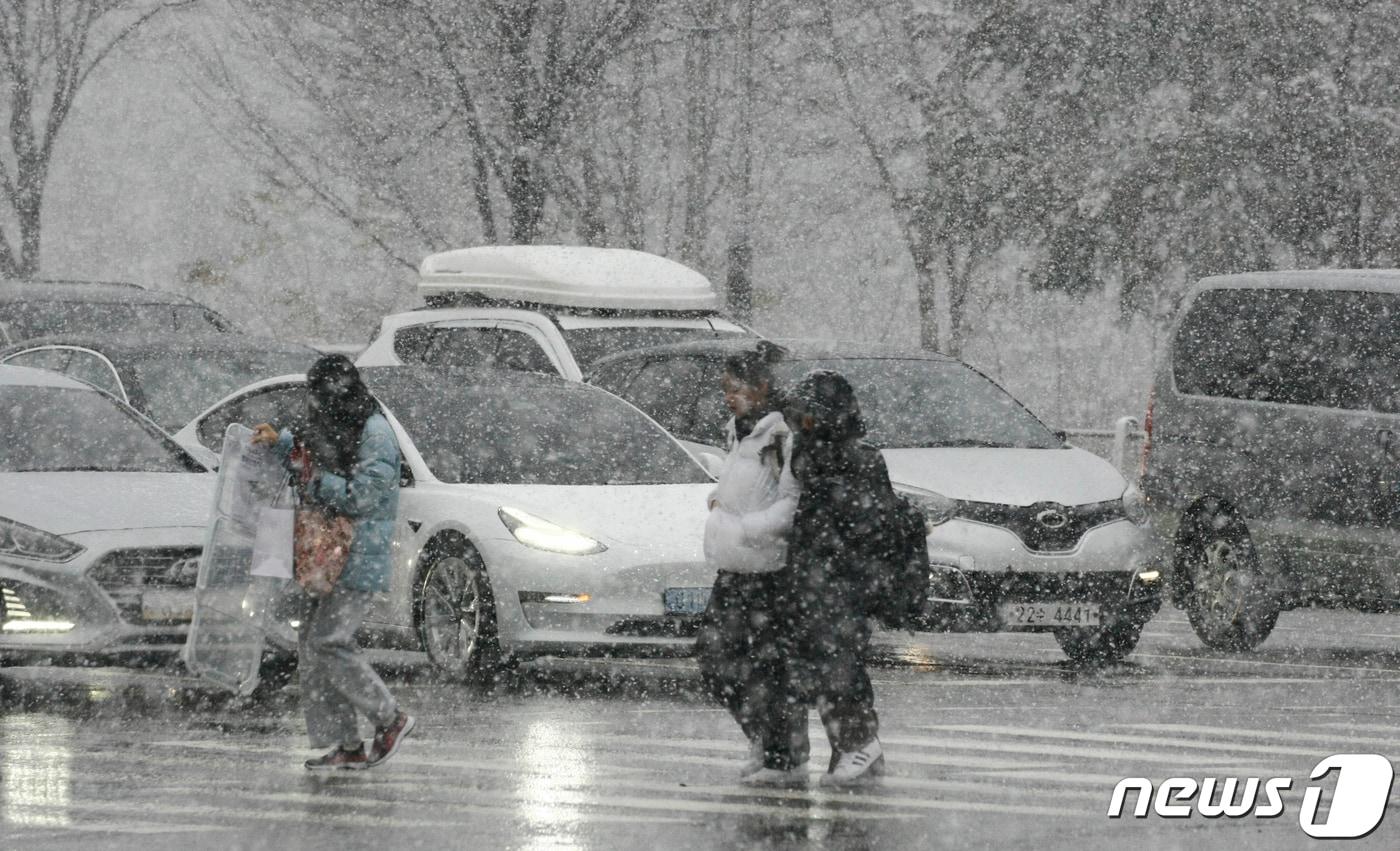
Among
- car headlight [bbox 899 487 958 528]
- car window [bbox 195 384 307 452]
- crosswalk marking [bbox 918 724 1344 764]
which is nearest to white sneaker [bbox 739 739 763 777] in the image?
crosswalk marking [bbox 918 724 1344 764]

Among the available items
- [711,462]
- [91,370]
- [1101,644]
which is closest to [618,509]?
[711,462]

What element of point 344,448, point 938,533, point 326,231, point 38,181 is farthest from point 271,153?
point 344,448

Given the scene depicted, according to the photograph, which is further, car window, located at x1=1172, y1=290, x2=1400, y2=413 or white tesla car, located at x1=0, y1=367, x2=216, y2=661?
car window, located at x1=1172, y1=290, x2=1400, y2=413

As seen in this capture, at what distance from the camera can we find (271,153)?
30094 mm

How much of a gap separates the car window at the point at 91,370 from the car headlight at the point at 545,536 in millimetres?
4727

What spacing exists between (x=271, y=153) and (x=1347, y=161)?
12808 mm

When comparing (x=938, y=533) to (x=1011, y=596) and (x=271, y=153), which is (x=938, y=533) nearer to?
(x=1011, y=596)

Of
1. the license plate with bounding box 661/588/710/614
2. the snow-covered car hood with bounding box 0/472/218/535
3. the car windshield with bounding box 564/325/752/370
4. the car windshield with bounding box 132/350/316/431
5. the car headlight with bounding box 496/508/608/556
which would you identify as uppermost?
the car windshield with bounding box 564/325/752/370

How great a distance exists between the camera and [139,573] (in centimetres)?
1127

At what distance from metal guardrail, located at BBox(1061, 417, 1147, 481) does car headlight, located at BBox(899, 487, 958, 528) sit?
808 centimetres

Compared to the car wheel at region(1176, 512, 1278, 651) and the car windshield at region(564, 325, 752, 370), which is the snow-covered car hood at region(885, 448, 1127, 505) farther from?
the car windshield at region(564, 325, 752, 370)

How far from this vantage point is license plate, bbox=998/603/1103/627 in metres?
12.8

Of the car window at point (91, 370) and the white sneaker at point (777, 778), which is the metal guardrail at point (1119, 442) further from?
the white sneaker at point (777, 778)

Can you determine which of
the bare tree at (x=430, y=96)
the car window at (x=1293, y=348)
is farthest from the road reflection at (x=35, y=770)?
the bare tree at (x=430, y=96)
